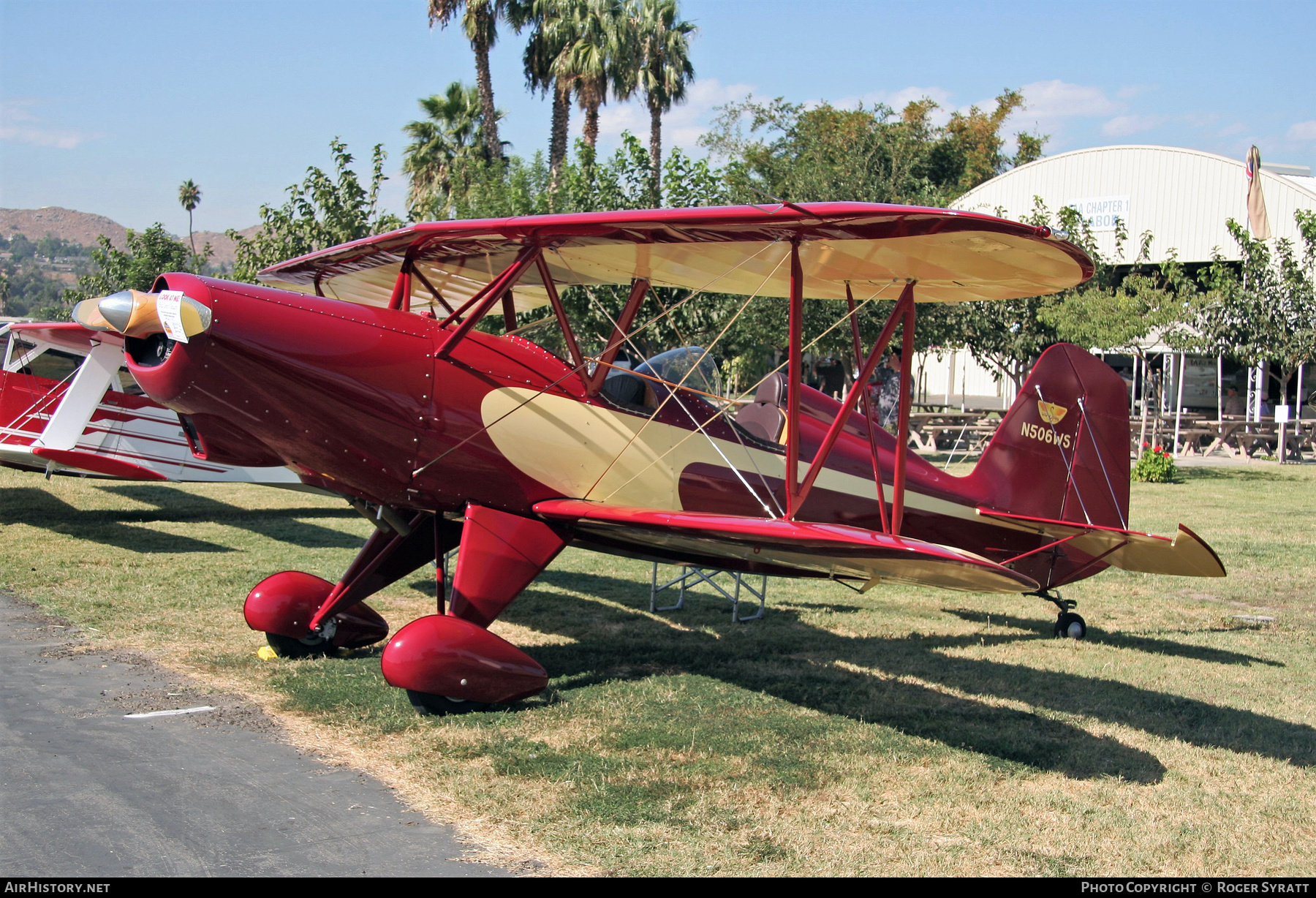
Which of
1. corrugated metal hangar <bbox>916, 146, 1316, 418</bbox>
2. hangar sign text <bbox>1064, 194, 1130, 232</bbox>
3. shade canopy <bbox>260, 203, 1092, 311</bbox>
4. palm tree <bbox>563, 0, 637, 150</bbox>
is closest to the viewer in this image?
shade canopy <bbox>260, 203, 1092, 311</bbox>

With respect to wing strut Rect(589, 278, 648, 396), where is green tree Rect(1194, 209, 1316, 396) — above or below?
above

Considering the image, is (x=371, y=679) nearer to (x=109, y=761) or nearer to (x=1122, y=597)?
(x=109, y=761)

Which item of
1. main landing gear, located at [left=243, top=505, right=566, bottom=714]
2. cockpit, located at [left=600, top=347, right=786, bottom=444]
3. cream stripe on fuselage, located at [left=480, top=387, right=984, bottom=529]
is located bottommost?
main landing gear, located at [left=243, top=505, right=566, bottom=714]

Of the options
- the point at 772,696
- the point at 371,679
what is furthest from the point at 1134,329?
the point at 371,679

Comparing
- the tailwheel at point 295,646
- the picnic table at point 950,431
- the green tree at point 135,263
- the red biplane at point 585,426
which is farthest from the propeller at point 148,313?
the green tree at point 135,263

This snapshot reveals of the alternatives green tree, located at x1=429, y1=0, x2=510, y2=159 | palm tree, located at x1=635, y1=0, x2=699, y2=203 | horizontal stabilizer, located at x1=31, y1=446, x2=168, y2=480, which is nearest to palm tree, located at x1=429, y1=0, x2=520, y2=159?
green tree, located at x1=429, y1=0, x2=510, y2=159

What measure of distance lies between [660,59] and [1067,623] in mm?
32349

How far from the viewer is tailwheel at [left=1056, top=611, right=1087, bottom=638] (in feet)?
24.7

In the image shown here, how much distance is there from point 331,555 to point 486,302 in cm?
558

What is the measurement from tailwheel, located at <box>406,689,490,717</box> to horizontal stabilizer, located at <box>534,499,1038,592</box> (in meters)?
→ 1.17

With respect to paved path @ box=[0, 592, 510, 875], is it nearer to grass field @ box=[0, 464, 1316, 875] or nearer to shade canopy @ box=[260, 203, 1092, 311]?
grass field @ box=[0, 464, 1316, 875]

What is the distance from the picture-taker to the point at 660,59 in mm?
35906

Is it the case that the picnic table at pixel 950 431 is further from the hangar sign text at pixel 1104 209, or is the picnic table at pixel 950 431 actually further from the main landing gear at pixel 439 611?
the main landing gear at pixel 439 611

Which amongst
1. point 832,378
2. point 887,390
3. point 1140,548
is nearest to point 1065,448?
point 1140,548
